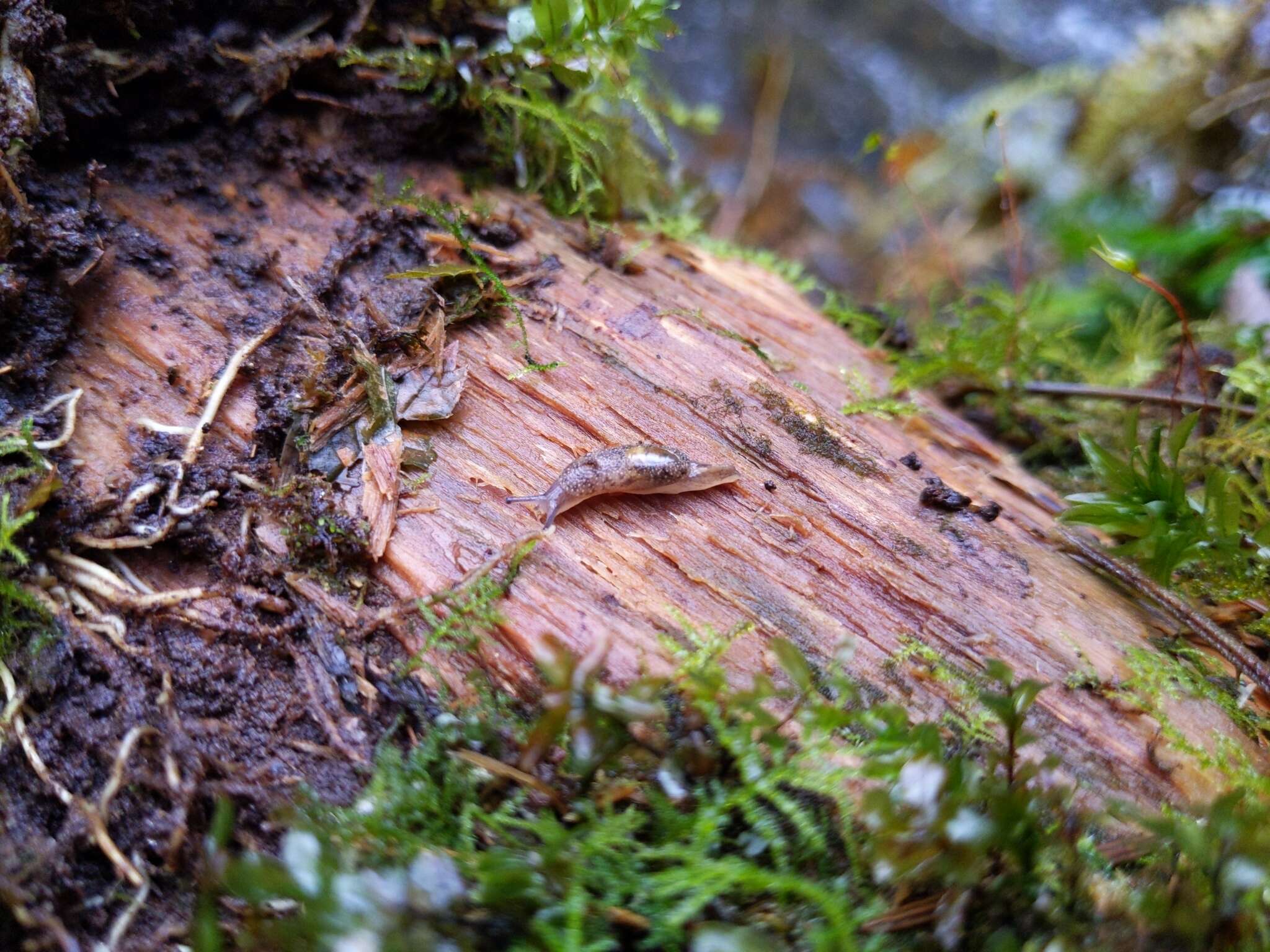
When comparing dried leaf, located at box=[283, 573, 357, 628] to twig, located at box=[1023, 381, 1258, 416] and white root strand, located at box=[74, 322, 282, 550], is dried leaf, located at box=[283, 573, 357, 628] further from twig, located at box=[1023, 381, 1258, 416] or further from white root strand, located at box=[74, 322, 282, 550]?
twig, located at box=[1023, 381, 1258, 416]

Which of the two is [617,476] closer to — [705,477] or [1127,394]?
[705,477]

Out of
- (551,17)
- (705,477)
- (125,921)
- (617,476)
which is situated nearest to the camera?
(125,921)

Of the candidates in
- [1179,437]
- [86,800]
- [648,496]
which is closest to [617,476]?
[648,496]

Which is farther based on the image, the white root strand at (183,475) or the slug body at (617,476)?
the slug body at (617,476)

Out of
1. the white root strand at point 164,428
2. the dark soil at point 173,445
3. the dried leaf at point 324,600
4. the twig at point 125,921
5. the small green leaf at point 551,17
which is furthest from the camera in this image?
the small green leaf at point 551,17

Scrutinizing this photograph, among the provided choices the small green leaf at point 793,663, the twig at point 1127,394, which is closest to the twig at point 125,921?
the small green leaf at point 793,663

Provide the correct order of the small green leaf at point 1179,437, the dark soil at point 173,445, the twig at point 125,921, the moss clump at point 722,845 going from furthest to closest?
1. the small green leaf at point 1179,437
2. the dark soil at point 173,445
3. the twig at point 125,921
4. the moss clump at point 722,845

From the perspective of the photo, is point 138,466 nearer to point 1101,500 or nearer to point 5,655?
point 5,655

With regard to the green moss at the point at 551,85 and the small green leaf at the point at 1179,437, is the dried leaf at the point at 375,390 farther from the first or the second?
the small green leaf at the point at 1179,437
